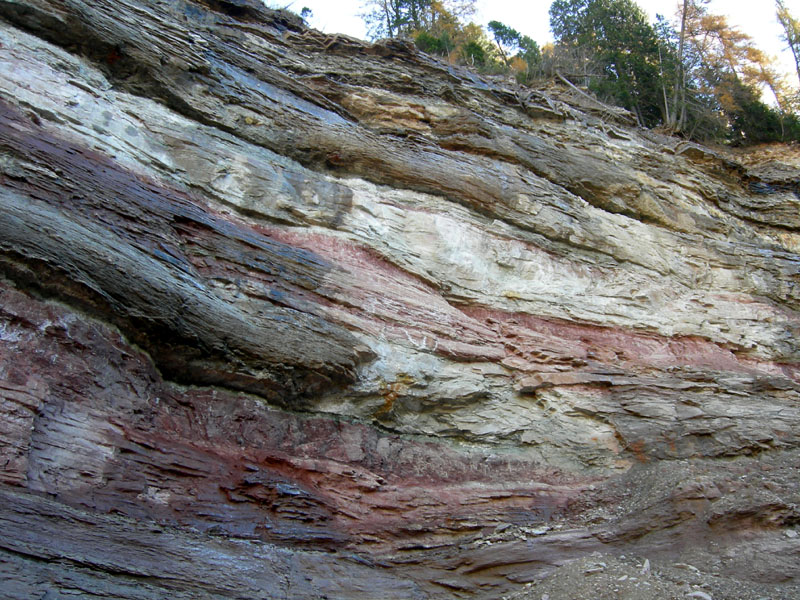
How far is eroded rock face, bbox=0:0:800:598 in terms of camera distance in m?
7.02

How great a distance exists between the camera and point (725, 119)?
91.3 ft

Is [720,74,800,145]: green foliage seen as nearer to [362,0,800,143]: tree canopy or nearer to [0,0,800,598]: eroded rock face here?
[362,0,800,143]: tree canopy

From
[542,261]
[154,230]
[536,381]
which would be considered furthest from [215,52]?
[536,381]

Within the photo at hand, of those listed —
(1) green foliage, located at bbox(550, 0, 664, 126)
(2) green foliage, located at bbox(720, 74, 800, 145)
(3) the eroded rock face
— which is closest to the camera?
(3) the eroded rock face

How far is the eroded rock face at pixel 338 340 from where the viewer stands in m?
7.02

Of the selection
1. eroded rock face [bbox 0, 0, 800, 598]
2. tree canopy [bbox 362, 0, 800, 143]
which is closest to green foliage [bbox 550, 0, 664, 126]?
tree canopy [bbox 362, 0, 800, 143]

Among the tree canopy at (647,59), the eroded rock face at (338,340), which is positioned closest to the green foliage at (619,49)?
the tree canopy at (647,59)

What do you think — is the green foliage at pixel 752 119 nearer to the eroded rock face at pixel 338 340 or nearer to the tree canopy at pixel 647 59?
the tree canopy at pixel 647 59

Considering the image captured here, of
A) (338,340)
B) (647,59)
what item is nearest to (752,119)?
(647,59)

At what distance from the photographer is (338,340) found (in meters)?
9.72

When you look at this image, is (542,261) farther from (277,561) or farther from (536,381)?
(277,561)

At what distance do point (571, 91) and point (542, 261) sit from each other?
42.7 feet

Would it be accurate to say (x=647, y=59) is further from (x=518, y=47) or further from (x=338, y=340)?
(x=338, y=340)

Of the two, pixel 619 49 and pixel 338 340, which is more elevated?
pixel 619 49
